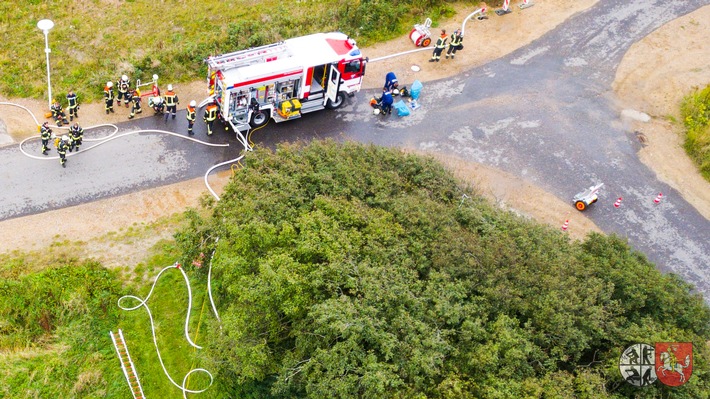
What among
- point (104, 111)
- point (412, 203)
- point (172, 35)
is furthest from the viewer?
point (172, 35)

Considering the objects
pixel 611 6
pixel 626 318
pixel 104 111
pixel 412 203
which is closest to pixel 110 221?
pixel 104 111

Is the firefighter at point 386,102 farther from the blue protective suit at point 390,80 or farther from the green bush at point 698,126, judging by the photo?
the green bush at point 698,126

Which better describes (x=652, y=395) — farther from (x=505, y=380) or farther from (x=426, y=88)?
(x=426, y=88)

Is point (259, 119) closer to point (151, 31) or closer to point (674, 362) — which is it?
point (151, 31)

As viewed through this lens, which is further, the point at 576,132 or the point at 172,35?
the point at 172,35

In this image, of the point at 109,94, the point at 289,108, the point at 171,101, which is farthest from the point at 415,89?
the point at 109,94
